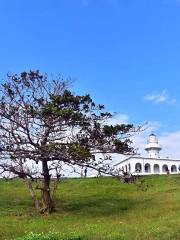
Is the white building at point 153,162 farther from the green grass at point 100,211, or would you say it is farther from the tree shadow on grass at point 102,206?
the tree shadow on grass at point 102,206

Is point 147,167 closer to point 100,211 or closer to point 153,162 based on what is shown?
point 153,162

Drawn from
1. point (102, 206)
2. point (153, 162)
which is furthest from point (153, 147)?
point (102, 206)

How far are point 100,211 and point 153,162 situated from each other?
49.3 meters

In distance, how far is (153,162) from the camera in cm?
7750

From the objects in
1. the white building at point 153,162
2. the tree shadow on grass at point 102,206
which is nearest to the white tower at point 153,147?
the white building at point 153,162

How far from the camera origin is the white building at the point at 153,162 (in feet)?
236

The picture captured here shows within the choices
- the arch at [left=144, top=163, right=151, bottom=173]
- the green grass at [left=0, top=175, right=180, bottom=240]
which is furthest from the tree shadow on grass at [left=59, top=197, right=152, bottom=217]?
the arch at [left=144, top=163, right=151, bottom=173]

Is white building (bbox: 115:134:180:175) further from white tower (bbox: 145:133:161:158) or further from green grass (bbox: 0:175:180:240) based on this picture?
green grass (bbox: 0:175:180:240)

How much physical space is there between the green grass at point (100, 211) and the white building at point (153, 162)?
26.5 metres

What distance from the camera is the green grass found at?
19.8m

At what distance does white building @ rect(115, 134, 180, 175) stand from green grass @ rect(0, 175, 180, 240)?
26.5m

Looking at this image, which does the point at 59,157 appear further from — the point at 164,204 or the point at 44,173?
the point at 164,204

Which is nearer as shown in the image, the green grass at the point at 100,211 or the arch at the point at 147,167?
the green grass at the point at 100,211

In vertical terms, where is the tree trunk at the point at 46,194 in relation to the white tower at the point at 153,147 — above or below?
below
